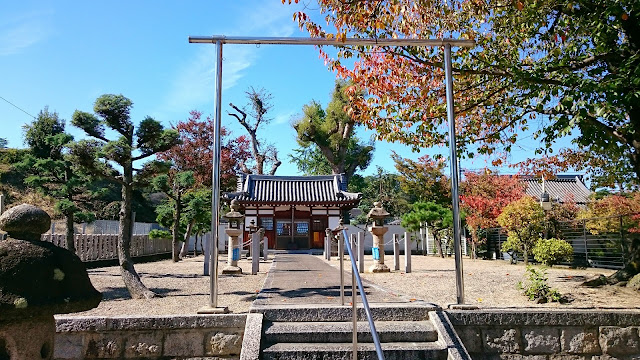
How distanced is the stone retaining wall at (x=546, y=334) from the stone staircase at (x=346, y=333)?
429mm

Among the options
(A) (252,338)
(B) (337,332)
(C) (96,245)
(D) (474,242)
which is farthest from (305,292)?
(D) (474,242)

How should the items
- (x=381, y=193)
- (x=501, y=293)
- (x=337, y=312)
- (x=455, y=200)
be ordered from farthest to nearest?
(x=381, y=193) < (x=501, y=293) < (x=455, y=200) < (x=337, y=312)

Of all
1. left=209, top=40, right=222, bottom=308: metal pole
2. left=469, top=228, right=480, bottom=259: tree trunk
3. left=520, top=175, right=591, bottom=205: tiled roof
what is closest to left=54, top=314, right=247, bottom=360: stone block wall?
left=209, top=40, right=222, bottom=308: metal pole

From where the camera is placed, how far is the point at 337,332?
4074mm

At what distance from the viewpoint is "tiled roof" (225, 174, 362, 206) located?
77.4ft

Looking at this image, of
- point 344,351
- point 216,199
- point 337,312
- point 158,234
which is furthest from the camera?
point 158,234

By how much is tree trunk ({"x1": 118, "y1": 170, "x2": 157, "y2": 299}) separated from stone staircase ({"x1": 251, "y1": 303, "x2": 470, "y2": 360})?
132 inches

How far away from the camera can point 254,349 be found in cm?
371

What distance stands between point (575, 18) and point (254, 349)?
21.4 feet

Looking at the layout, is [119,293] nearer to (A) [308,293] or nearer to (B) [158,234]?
(A) [308,293]

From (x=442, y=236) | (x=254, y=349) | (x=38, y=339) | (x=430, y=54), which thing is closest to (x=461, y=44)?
(x=430, y=54)

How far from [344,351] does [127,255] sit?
473cm

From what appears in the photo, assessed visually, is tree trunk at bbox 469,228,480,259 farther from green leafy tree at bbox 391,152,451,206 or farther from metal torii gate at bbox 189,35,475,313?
metal torii gate at bbox 189,35,475,313

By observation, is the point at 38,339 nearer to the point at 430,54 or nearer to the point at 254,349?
the point at 254,349
